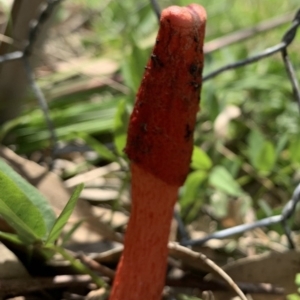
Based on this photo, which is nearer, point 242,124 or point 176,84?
point 176,84

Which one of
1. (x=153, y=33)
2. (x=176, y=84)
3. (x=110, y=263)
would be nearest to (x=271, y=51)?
(x=176, y=84)

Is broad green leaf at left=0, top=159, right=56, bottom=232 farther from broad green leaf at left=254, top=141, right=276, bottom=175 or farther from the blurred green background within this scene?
broad green leaf at left=254, top=141, right=276, bottom=175

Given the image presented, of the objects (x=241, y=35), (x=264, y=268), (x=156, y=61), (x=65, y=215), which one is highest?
(x=241, y=35)

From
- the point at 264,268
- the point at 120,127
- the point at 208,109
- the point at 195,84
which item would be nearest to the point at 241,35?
the point at 208,109

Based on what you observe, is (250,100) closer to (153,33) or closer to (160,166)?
(153,33)

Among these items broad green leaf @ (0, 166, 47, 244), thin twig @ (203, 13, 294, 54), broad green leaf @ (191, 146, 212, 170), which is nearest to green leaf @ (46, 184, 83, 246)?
broad green leaf @ (0, 166, 47, 244)

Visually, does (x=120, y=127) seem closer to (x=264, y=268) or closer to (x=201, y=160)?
(x=201, y=160)

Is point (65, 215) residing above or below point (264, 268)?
above
